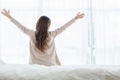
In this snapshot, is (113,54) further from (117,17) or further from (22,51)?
(22,51)

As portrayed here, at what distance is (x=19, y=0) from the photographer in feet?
10.9

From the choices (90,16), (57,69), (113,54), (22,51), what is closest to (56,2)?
(90,16)

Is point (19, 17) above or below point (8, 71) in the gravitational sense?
above

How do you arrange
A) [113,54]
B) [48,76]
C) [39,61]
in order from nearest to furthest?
[48,76]
[39,61]
[113,54]

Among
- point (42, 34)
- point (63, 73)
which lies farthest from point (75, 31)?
point (63, 73)

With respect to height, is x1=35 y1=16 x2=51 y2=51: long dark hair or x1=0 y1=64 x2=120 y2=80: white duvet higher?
x1=35 y1=16 x2=51 y2=51: long dark hair

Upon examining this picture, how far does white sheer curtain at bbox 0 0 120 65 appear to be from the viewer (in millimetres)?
3279

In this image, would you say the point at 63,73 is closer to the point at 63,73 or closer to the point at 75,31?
the point at 63,73

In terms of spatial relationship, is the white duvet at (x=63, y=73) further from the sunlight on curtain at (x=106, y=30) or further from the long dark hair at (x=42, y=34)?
the sunlight on curtain at (x=106, y=30)

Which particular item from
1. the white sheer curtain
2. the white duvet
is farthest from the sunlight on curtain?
the white duvet

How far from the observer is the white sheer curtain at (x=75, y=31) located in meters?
3.28

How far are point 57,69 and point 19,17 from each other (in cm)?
225

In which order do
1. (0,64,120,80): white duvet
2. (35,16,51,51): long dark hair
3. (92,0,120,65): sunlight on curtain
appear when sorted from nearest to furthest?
(0,64,120,80): white duvet, (35,16,51,51): long dark hair, (92,0,120,65): sunlight on curtain

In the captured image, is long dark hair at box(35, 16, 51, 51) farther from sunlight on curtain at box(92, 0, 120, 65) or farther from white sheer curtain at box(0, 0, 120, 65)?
sunlight on curtain at box(92, 0, 120, 65)
